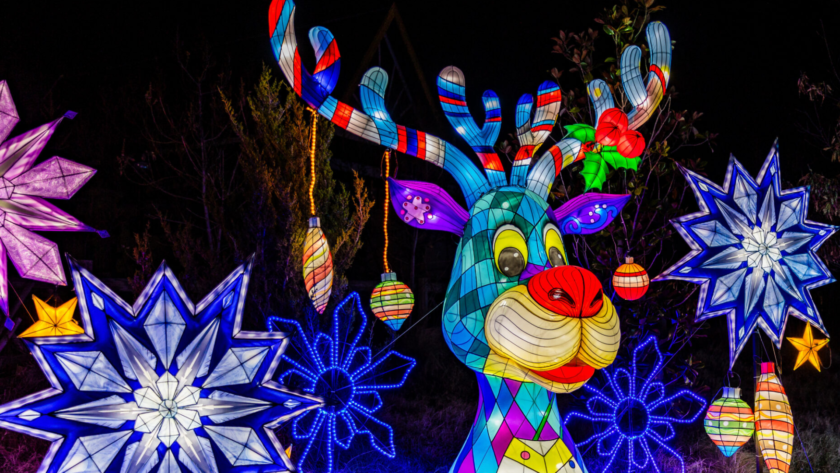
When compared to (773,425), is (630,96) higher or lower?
higher

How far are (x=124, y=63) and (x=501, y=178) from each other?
4.98 metres

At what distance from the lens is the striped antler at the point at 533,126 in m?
3.16

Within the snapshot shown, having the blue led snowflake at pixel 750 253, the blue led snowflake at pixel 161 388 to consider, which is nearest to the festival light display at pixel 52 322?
the blue led snowflake at pixel 161 388

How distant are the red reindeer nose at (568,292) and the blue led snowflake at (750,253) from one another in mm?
1204

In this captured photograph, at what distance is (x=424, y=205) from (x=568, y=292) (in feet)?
2.85

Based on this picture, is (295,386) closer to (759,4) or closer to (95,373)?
(95,373)

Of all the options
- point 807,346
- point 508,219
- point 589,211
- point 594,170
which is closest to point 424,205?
point 508,219

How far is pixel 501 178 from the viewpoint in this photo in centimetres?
316

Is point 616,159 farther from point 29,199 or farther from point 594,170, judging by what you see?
point 29,199

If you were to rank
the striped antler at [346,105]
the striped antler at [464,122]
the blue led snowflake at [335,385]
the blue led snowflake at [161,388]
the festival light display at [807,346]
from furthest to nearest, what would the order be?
the festival light display at [807,346]
the blue led snowflake at [335,385]
the striped antler at [464,122]
the striped antler at [346,105]
the blue led snowflake at [161,388]

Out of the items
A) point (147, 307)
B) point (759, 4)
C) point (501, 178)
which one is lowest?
point (147, 307)

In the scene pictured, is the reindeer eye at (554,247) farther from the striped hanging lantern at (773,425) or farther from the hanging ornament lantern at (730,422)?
the striped hanging lantern at (773,425)

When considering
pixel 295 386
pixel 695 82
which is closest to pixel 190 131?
pixel 295 386

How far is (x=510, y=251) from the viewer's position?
2.82 metres
